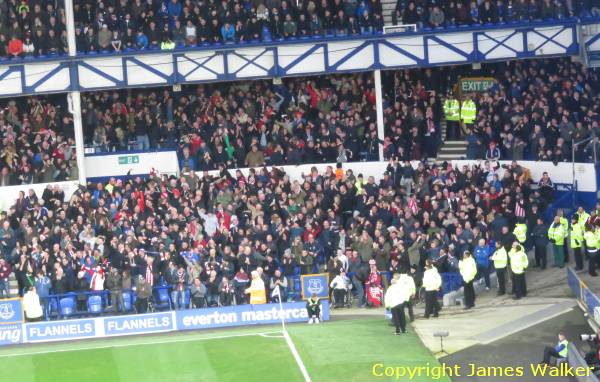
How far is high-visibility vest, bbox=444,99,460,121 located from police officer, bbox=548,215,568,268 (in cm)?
817

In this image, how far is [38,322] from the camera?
117 feet

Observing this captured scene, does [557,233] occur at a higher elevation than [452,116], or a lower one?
lower

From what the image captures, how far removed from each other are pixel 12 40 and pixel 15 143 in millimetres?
3467

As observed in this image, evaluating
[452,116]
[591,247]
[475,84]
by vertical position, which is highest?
[475,84]

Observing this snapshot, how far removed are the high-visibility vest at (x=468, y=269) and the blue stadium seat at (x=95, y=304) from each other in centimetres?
1016

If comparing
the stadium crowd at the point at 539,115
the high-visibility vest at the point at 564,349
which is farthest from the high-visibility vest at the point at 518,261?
the high-visibility vest at the point at 564,349

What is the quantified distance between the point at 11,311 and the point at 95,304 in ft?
7.95

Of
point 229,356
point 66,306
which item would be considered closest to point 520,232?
point 229,356

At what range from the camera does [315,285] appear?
120 feet

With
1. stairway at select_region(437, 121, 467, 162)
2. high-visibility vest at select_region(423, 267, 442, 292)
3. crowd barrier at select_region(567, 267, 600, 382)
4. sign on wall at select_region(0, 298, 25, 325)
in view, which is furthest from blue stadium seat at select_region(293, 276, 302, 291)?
stairway at select_region(437, 121, 467, 162)

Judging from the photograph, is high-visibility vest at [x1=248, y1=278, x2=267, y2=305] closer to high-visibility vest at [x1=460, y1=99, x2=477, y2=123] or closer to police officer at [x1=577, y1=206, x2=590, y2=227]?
police officer at [x1=577, y1=206, x2=590, y2=227]

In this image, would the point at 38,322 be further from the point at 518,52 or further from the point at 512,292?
the point at 518,52

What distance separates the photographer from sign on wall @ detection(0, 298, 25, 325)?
35.8m

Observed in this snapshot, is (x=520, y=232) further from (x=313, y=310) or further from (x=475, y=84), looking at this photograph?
(x=475, y=84)
